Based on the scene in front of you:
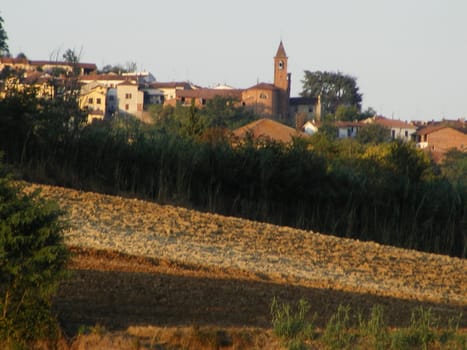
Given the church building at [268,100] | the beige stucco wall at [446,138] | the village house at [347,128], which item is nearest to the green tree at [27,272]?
the village house at [347,128]

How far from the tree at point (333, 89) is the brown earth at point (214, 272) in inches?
4696

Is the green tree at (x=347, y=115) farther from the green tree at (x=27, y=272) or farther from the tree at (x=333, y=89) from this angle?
the green tree at (x=27, y=272)

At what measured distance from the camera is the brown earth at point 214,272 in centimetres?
923

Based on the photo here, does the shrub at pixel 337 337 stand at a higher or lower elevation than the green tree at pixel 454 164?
higher

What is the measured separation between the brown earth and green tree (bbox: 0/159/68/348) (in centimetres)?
40

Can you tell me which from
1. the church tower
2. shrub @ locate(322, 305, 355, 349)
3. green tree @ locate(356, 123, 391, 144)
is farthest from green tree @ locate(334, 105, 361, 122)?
shrub @ locate(322, 305, 355, 349)

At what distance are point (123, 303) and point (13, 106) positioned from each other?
13.1 meters

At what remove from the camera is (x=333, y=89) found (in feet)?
444

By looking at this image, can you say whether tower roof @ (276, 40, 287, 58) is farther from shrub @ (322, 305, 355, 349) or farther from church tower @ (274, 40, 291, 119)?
shrub @ (322, 305, 355, 349)

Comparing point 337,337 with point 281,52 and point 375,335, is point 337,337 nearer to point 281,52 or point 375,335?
point 375,335

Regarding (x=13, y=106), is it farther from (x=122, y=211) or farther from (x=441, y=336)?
(x=441, y=336)

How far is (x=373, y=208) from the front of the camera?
22.7m

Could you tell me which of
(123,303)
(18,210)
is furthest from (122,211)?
(18,210)

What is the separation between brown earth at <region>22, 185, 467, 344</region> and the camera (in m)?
9.23
